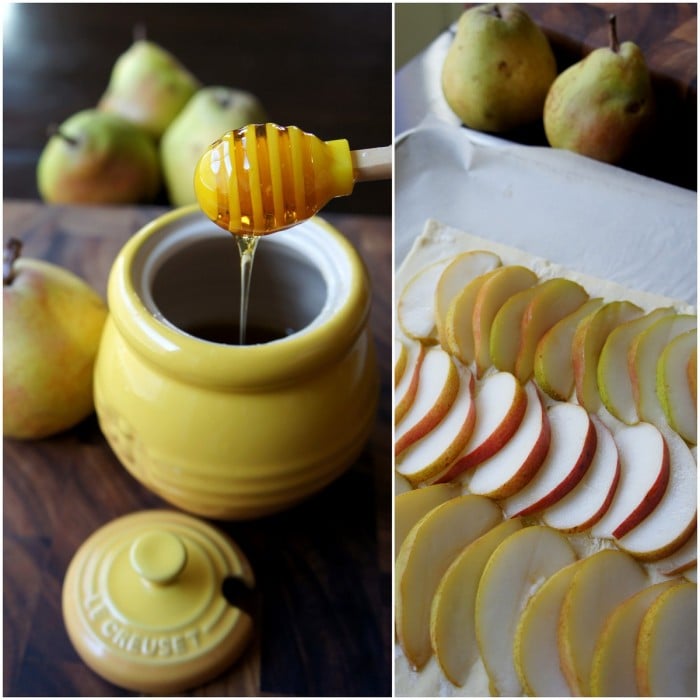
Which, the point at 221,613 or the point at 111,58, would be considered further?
the point at 111,58

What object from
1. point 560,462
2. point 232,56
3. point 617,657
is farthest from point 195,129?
point 617,657

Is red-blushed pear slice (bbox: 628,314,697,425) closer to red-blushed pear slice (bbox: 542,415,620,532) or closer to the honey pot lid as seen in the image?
red-blushed pear slice (bbox: 542,415,620,532)

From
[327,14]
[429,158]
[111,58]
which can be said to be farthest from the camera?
[327,14]

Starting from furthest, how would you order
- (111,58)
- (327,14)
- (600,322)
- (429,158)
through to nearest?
(327,14), (111,58), (429,158), (600,322)

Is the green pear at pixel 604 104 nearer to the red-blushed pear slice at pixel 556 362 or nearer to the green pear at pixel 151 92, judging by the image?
the red-blushed pear slice at pixel 556 362

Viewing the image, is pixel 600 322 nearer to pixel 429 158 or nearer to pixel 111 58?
pixel 429 158

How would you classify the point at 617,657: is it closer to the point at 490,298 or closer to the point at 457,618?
the point at 457,618

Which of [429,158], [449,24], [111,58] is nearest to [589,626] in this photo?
[429,158]
